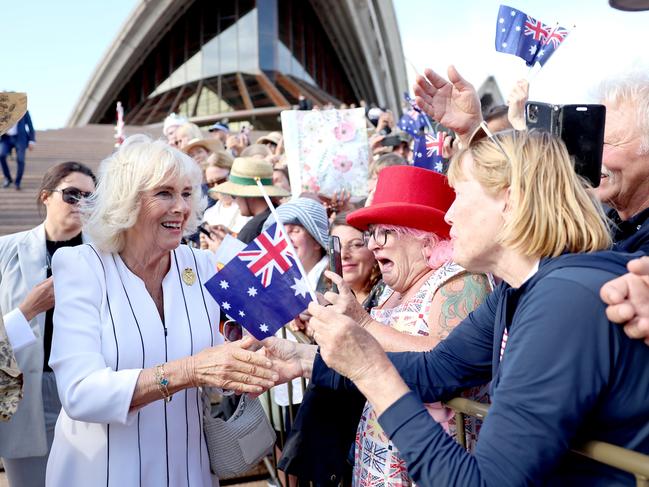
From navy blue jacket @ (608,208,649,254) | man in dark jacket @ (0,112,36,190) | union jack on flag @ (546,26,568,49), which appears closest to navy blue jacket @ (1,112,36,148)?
man in dark jacket @ (0,112,36,190)

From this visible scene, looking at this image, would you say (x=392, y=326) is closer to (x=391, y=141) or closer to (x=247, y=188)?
(x=247, y=188)

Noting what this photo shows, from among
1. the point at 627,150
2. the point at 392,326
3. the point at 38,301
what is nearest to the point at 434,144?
the point at 627,150

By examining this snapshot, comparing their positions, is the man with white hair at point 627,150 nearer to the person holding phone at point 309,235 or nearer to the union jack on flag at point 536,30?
the person holding phone at point 309,235

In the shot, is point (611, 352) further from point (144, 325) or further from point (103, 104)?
point (103, 104)

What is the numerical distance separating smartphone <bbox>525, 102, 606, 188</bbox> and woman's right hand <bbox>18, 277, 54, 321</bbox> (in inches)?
81.3

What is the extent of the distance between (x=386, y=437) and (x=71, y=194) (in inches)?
83.1

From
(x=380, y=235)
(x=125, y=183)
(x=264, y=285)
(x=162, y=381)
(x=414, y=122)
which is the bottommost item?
(x=162, y=381)

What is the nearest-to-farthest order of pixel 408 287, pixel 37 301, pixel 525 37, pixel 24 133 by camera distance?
pixel 408 287 → pixel 37 301 → pixel 525 37 → pixel 24 133

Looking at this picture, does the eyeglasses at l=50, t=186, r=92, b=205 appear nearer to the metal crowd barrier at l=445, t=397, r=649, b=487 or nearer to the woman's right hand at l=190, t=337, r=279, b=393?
the woman's right hand at l=190, t=337, r=279, b=393

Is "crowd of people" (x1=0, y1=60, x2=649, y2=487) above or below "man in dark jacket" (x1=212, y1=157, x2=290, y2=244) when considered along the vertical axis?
below

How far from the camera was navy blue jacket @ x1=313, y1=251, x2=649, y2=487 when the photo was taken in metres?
1.27

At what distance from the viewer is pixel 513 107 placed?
293cm

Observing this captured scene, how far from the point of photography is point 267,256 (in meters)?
2.03

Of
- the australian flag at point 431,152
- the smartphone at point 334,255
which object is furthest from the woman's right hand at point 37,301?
the australian flag at point 431,152
